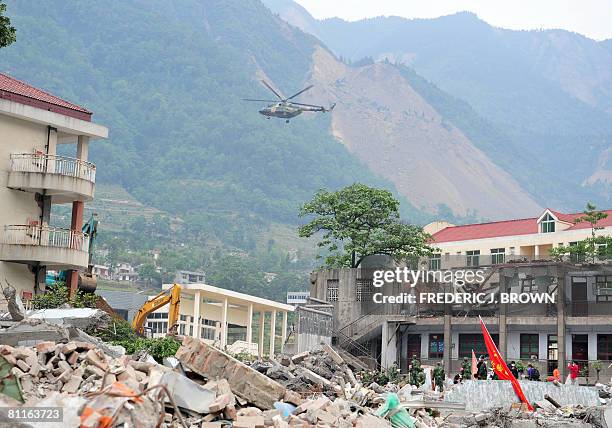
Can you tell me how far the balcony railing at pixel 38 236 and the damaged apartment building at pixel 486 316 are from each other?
20263 mm

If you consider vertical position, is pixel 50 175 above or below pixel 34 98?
below

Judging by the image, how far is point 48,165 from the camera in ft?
185

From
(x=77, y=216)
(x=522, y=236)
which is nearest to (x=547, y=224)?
(x=522, y=236)

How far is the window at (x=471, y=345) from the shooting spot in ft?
228

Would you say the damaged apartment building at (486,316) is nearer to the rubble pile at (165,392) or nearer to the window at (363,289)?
the window at (363,289)

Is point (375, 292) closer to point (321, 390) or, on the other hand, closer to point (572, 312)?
point (572, 312)

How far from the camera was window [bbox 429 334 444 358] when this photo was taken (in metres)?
70.5

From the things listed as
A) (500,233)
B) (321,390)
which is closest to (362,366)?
(321,390)

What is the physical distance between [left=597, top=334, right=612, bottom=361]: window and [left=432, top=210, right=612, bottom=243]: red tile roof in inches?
1299

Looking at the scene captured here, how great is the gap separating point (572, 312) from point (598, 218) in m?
28.8

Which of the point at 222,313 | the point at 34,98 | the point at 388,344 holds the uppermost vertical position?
the point at 34,98

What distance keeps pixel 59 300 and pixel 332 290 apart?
2682 cm

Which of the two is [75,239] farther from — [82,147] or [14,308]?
[14,308]

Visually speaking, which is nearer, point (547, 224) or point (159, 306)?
point (159, 306)
